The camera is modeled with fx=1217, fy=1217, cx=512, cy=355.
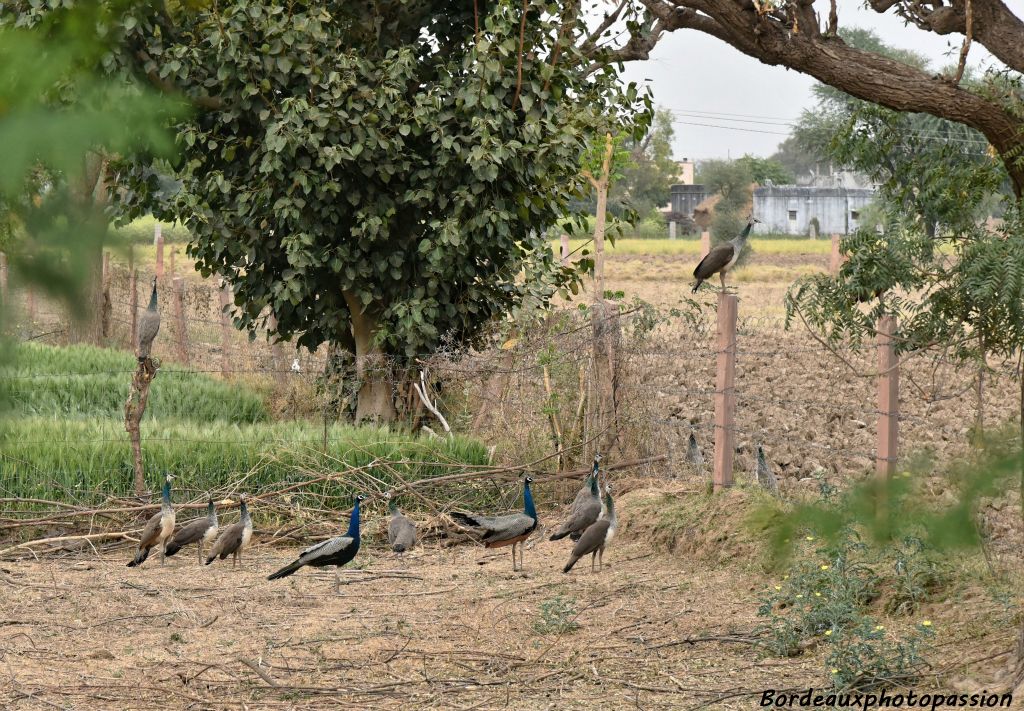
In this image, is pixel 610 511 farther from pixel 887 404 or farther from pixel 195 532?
pixel 195 532

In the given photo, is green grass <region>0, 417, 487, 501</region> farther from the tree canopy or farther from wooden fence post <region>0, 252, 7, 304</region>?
wooden fence post <region>0, 252, 7, 304</region>

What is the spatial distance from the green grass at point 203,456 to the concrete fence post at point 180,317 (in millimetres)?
5908

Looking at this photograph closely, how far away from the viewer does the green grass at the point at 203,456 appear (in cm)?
918

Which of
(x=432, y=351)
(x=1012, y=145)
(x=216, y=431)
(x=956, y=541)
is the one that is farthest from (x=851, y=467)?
(x=956, y=541)

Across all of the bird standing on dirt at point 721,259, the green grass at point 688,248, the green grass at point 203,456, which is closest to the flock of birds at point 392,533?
the green grass at point 203,456

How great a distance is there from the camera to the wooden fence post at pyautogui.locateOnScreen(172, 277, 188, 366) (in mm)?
15867

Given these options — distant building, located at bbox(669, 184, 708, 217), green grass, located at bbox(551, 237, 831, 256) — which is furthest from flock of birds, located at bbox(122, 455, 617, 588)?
distant building, located at bbox(669, 184, 708, 217)

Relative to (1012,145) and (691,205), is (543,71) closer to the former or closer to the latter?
(1012,145)

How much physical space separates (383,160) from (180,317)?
648 cm

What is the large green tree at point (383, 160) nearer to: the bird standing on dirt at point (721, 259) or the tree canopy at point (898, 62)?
the bird standing on dirt at point (721, 259)

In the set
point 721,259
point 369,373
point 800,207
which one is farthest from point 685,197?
point 721,259

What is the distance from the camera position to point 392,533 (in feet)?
26.2

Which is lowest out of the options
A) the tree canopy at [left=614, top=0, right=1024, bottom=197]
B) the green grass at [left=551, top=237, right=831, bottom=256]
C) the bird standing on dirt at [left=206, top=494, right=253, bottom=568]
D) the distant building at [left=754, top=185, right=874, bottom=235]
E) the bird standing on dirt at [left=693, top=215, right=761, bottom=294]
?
the bird standing on dirt at [left=206, top=494, right=253, bottom=568]

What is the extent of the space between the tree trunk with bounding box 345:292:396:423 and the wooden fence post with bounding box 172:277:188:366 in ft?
16.9
